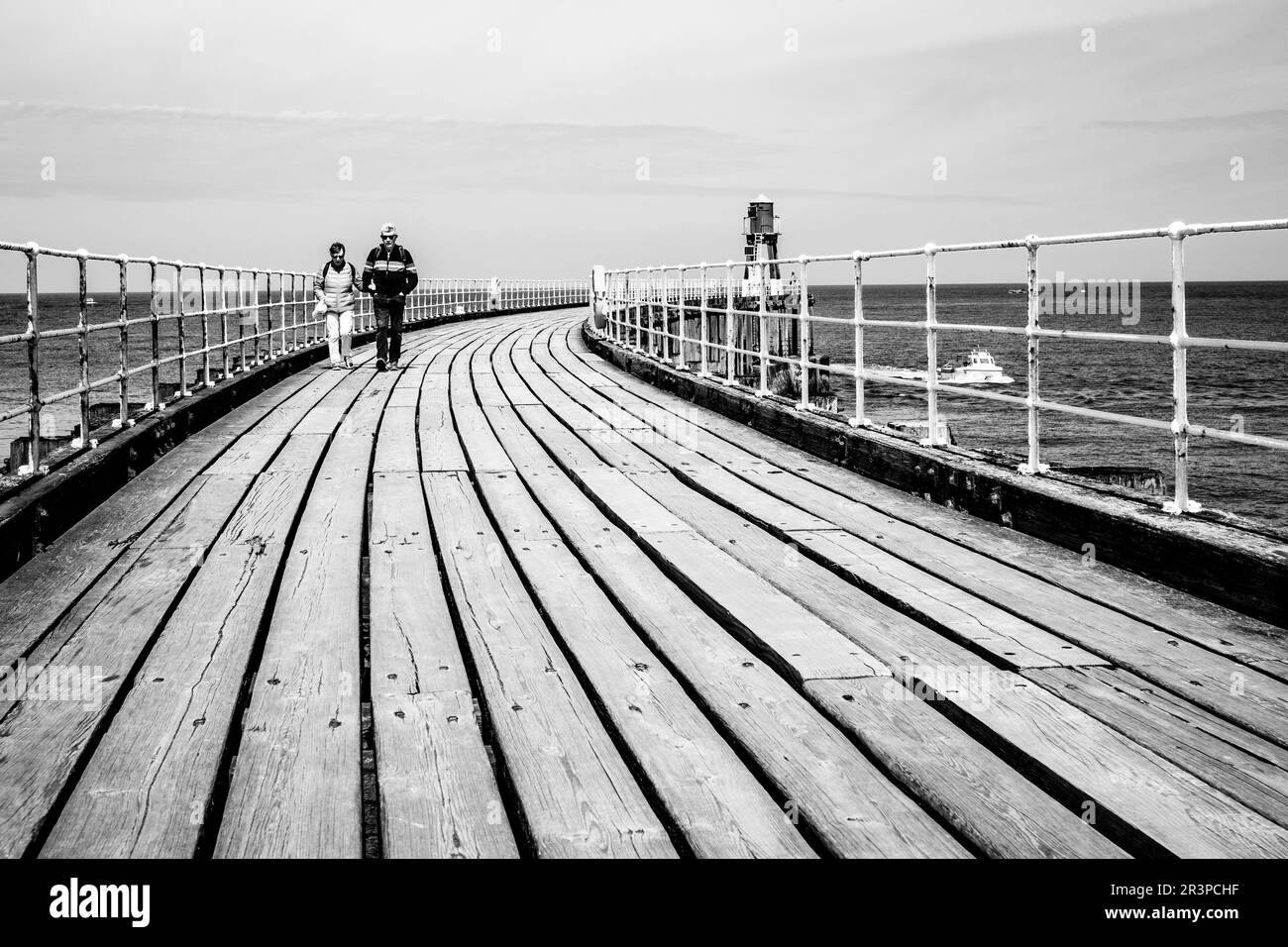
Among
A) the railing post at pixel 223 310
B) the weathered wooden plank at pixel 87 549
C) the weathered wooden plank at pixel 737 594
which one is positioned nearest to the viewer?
the weathered wooden plank at pixel 737 594

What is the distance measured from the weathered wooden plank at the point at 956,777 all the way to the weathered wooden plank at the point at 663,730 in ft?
1.15

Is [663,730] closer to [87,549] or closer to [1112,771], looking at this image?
[1112,771]

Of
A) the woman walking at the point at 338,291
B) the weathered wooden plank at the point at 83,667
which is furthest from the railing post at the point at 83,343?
the woman walking at the point at 338,291

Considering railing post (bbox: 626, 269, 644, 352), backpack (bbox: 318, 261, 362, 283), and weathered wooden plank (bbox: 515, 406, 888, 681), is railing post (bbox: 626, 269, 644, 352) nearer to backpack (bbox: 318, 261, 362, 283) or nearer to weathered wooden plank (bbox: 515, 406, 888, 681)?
backpack (bbox: 318, 261, 362, 283)

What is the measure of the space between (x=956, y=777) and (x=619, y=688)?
989mm

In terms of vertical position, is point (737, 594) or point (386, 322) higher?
point (386, 322)

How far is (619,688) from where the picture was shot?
340 centimetres

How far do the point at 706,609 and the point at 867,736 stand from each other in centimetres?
127

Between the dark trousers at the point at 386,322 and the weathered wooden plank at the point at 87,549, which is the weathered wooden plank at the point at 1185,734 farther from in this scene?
the dark trousers at the point at 386,322

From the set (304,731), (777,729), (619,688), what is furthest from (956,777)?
(304,731)

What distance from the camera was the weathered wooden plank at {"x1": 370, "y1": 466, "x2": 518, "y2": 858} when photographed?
2502mm

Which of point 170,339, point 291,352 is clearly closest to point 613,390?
point 291,352

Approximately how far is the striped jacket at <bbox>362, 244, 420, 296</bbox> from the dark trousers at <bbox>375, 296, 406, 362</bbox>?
0.13m

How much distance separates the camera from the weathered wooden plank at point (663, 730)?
8.27 ft
